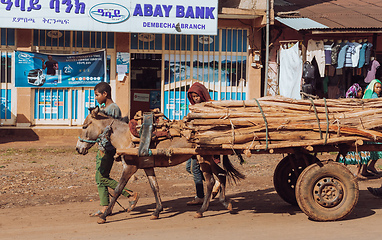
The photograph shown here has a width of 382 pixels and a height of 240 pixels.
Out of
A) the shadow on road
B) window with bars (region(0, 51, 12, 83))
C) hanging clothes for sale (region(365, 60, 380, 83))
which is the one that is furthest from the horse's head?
hanging clothes for sale (region(365, 60, 380, 83))

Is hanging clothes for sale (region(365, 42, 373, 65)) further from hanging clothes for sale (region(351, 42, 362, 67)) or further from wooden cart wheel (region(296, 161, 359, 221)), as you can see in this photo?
wooden cart wheel (region(296, 161, 359, 221))

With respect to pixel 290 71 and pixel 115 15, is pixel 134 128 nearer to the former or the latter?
pixel 115 15

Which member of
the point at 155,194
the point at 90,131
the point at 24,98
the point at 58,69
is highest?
the point at 58,69

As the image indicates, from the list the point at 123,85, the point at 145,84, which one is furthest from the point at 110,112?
the point at 145,84

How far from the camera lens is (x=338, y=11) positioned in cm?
1441

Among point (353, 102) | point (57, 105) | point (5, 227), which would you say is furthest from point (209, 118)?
point (57, 105)

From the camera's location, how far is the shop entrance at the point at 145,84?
13883 mm

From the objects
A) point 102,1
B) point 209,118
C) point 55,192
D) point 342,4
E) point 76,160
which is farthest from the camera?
point 342,4

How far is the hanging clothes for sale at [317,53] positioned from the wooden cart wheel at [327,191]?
7.53 m

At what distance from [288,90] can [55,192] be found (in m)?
7.22

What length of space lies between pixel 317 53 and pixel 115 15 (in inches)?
212

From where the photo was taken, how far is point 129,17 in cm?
1213

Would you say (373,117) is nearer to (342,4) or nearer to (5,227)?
(5,227)

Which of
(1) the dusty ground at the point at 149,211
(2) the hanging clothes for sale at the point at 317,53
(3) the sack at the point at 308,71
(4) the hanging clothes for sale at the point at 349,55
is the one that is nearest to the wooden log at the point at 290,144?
(1) the dusty ground at the point at 149,211
